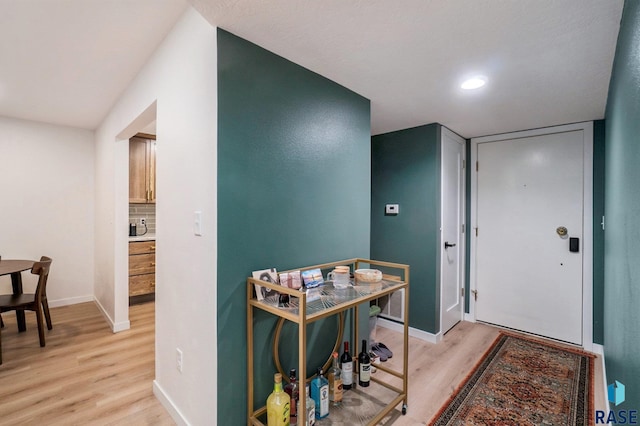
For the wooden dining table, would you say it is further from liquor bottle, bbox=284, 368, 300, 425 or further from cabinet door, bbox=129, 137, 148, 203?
liquor bottle, bbox=284, 368, 300, 425

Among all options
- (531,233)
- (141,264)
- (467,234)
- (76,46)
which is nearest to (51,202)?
(141,264)

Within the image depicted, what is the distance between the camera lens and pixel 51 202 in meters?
3.80

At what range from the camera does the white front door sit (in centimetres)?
311

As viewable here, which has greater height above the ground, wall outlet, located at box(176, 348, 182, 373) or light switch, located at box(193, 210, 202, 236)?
light switch, located at box(193, 210, 202, 236)

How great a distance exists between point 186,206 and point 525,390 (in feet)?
8.84

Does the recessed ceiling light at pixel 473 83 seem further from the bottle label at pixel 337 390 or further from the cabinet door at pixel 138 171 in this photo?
the cabinet door at pixel 138 171

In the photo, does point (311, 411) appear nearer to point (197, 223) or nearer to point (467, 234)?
point (197, 223)

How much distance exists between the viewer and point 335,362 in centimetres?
184

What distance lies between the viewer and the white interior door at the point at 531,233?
2945 mm

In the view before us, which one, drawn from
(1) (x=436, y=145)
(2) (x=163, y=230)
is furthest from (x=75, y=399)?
(1) (x=436, y=145)

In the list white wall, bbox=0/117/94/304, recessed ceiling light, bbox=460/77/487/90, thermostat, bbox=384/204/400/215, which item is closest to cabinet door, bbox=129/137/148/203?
white wall, bbox=0/117/94/304

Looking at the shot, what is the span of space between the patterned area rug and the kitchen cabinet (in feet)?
12.1

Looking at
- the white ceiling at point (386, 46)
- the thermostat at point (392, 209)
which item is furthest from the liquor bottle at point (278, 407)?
the thermostat at point (392, 209)

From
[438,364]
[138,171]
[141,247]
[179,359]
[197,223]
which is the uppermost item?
[138,171]
